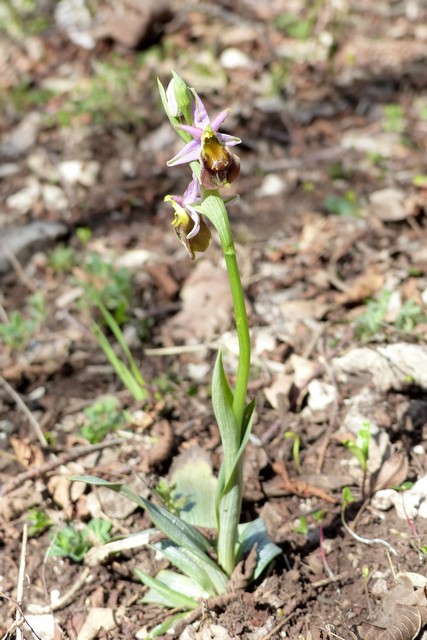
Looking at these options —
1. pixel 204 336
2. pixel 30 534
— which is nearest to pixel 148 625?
pixel 30 534

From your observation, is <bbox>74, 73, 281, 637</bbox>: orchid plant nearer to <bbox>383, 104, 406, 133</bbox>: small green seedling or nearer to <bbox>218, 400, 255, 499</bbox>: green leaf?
<bbox>218, 400, 255, 499</bbox>: green leaf

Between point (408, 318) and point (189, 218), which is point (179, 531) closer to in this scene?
point (189, 218)

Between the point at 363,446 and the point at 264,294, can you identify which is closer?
the point at 363,446

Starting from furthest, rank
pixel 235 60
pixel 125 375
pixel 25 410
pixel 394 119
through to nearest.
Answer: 1. pixel 235 60
2. pixel 394 119
3. pixel 25 410
4. pixel 125 375

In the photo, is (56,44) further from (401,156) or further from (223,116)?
(223,116)

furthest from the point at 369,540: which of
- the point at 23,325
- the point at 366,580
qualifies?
the point at 23,325

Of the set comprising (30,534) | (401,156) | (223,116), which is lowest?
(401,156)

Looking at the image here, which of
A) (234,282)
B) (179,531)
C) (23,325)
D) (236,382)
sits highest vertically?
(234,282)
